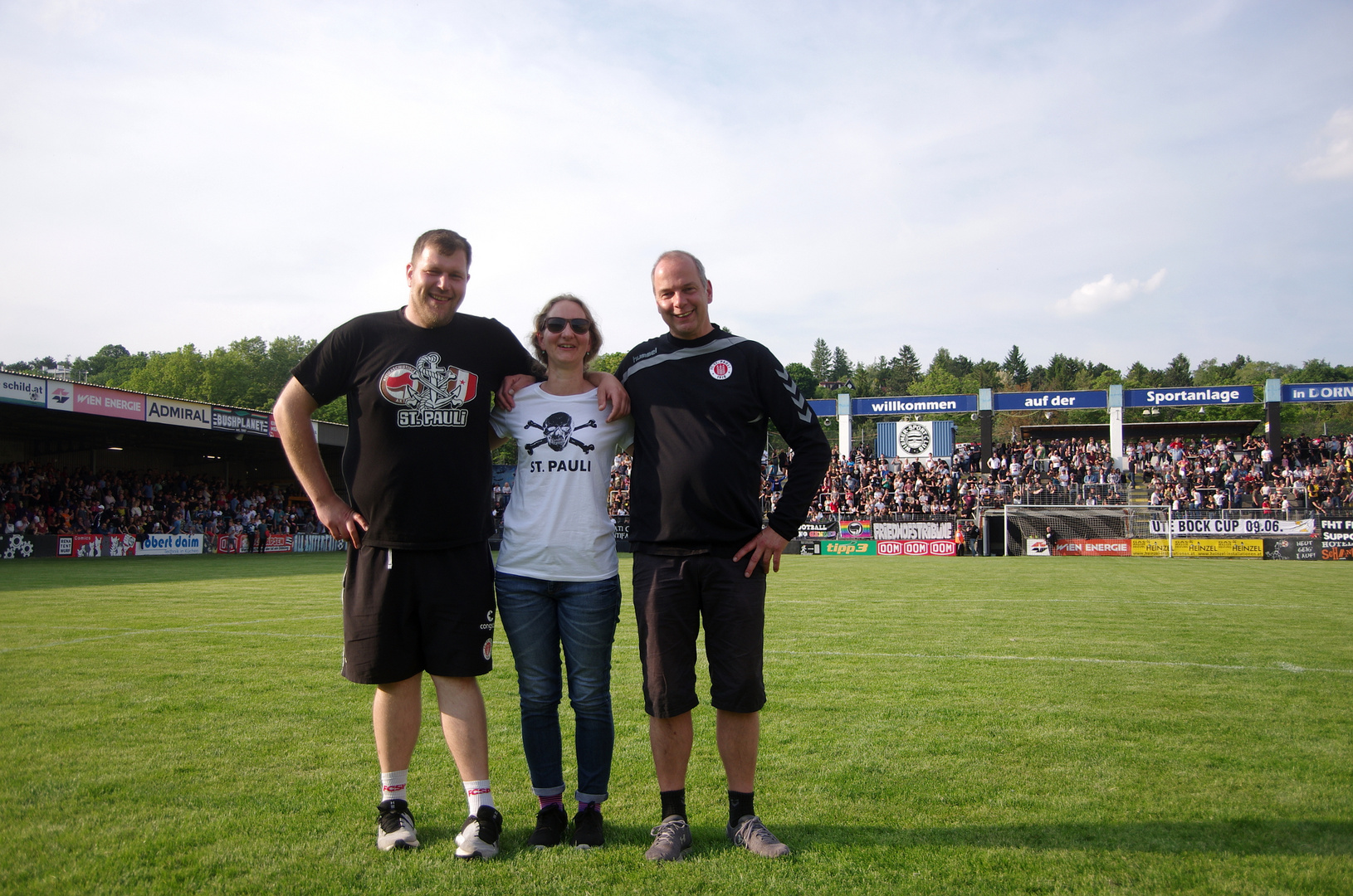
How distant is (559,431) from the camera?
131 inches

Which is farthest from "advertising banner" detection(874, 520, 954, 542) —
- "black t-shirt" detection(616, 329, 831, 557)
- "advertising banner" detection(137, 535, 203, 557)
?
"black t-shirt" detection(616, 329, 831, 557)

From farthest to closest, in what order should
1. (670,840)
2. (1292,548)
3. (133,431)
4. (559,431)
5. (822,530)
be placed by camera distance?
(133,431) → (822,530) → (1292,548) → (559,431) → (670,840)

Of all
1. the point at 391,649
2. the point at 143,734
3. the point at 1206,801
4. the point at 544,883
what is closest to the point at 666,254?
the point at 391,649

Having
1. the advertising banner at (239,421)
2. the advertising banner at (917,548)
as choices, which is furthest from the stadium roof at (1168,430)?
the advertising banner at (239,421)

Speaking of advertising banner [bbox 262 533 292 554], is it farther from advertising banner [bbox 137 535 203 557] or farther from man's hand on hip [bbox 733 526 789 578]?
man's hand on hip [bbox 733 526 789 578]

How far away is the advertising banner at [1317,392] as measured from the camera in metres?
31.8

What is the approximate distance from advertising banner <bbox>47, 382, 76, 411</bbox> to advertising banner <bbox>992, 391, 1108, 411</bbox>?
31.3 meters

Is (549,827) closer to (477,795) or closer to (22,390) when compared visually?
(477,795)

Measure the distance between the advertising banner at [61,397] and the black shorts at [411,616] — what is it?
2365cm

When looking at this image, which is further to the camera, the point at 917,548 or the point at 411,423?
the point at 917,548

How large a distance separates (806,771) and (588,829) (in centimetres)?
125

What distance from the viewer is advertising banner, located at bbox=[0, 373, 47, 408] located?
20.9 m

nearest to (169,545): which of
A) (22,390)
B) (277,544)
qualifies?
(277,544)

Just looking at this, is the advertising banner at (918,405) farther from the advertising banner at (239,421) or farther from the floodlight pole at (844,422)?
the advertising banner at (239,421)
